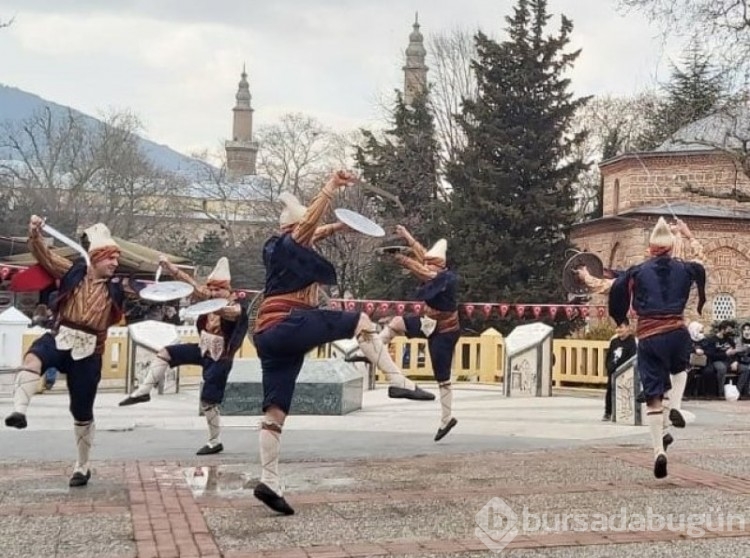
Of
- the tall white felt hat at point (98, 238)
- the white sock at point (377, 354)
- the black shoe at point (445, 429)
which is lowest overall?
the black shoe at point (445, 429)

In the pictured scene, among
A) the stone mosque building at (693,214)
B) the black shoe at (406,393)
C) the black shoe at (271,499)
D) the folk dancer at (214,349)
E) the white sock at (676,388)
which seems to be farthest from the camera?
the stone mosque building at (693,214)

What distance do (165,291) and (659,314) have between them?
4.20 meters

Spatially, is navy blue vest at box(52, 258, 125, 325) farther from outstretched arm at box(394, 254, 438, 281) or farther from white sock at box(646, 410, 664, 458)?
white sock at box(646, 410, 664, 458)

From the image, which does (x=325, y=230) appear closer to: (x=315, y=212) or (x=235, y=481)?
(x=315, y=212)

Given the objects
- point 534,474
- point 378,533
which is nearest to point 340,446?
point 534,474

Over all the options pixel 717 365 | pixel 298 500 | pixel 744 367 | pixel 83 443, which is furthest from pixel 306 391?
pixel 744 367

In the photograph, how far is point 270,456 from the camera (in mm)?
7281

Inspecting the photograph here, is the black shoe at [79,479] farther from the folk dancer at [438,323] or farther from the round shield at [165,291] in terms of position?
the folk dancer at [438,323]

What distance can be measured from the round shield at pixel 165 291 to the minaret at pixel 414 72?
124 ft

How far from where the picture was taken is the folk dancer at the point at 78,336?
26.9 feet

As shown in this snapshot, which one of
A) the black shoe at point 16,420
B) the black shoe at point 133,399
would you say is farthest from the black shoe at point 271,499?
the black shoe at point 133,399

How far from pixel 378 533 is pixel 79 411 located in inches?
121

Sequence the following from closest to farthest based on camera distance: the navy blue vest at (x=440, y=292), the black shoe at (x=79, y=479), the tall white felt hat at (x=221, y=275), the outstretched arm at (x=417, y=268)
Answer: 1. the black shoe at (x=79, y=479)
2. the outstretched arm at (x=417, y=268)
3. the tall white felt hat at (x=221, y=275)
4. the navy blue vest at (x=440, y=292)

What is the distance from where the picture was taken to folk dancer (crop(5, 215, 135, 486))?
26.9ft
